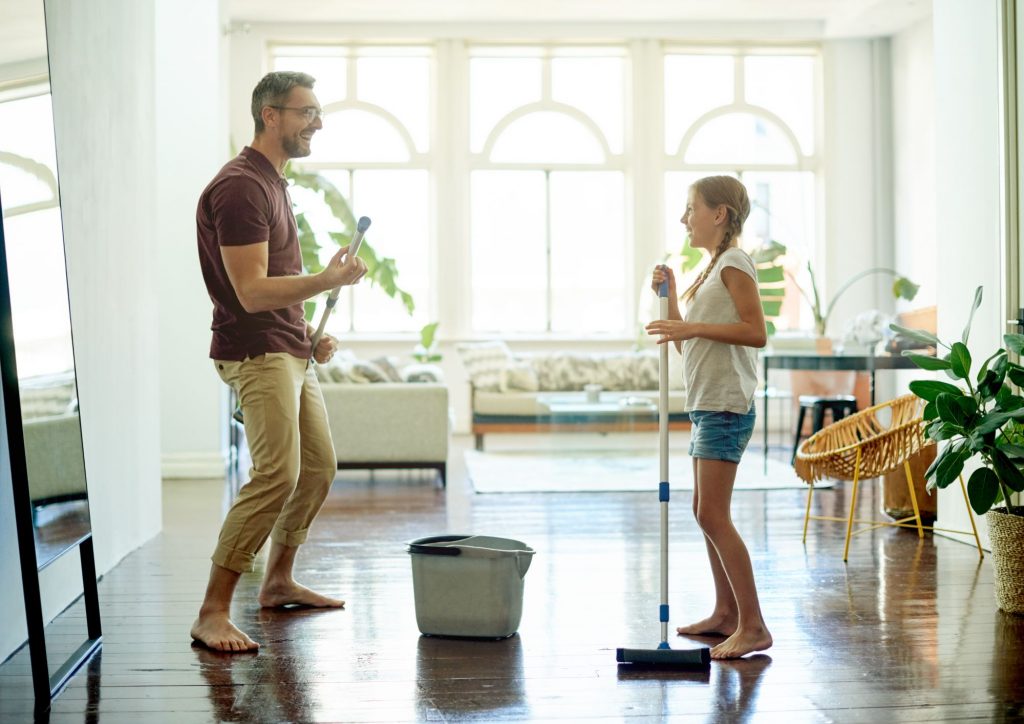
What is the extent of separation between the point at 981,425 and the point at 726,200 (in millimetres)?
1110

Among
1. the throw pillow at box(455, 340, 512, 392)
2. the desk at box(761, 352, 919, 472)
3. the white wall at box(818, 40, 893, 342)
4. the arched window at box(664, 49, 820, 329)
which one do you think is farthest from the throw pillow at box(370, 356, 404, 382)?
the white wall at box(818, 40, 893, 342)

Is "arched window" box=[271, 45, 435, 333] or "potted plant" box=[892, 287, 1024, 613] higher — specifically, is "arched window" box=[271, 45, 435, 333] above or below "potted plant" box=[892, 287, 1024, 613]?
above

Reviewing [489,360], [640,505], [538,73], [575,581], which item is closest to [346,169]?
[538,73]

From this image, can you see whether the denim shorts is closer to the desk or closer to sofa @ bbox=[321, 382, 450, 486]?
the desk

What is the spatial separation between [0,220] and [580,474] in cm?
503

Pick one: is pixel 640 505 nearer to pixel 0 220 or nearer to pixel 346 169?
pixel 0 220

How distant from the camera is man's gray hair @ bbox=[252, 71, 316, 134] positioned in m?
3.14

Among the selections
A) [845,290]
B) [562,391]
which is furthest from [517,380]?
[845,290]

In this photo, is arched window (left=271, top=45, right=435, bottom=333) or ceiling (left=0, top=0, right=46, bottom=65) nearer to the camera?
ceiling (left=0, top=0, right=46, bottom=65)

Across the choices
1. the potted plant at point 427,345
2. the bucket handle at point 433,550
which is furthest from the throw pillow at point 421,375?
the bucket handle at point 433,550

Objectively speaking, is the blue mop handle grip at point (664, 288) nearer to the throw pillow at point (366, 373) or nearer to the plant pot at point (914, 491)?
the plant pot at point (914, 491)

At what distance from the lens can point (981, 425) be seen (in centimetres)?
337

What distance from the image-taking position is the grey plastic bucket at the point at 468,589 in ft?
10.4

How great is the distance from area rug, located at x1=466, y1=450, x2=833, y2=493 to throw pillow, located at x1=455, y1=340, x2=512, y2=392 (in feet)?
2.00
